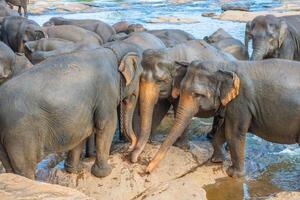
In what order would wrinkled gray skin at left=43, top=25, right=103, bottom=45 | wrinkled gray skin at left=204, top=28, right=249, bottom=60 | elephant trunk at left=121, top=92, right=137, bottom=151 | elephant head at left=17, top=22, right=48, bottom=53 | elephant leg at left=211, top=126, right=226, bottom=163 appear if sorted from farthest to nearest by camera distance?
elephant head at left=17, top=22, right=48, bottom=53 < wrinkled gray skin at left=43, top=25, right=103, bottom=45 < wrinkled gray skin at left=204, top=28, right=249, bottom=60 < elephant leg at left=211, top=126, right=226, bottom=163 < elephant trunk at left=121, top=92, right=137, bottom=151

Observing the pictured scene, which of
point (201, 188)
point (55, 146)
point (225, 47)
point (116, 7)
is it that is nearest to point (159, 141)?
point (201, 188)

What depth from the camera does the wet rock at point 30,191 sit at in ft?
9.77

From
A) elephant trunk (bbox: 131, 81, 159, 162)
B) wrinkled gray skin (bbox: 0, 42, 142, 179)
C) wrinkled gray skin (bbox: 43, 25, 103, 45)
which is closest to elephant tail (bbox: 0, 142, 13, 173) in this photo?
wrinkled gray skin (bbox: 0, 42, 142, 179)

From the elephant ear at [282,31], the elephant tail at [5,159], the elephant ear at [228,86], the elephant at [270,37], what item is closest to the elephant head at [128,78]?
the elephant ear at [228,86]

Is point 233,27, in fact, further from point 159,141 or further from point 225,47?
point 159,141

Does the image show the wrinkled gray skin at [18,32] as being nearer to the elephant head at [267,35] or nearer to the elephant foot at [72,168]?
the elephant head at [267,35]

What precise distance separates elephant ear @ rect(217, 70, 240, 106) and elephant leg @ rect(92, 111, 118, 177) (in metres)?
1.09

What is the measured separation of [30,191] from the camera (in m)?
3.06

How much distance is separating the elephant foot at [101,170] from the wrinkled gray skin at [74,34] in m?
4.20

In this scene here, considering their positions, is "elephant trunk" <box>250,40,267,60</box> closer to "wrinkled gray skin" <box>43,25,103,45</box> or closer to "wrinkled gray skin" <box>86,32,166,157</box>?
"wrinkled gray skin" <box>86,32,166,157</box>

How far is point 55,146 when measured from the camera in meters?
4.92

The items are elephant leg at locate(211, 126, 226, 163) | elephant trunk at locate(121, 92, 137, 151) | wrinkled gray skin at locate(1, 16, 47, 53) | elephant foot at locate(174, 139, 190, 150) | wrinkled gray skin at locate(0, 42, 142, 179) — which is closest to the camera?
wrinkled gray skin at locate(0, 42, 142, 179)

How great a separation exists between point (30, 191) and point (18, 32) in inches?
317

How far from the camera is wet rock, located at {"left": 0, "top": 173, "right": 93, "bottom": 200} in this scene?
298 centimetres
